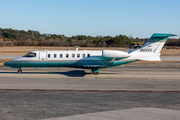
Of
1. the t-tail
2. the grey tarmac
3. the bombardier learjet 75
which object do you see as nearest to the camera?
the grey tarmac

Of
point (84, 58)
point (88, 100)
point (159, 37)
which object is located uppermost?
point (159, 37)

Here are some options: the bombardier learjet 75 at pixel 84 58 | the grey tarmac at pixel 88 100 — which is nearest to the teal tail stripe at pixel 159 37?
the bombardier learjet 75 at pixel 84 58

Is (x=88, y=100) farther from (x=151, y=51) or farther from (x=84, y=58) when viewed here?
(x=151, y=51)

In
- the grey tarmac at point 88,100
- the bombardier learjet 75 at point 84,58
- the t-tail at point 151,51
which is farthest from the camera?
the t-tail at point 151,51

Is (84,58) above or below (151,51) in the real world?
below

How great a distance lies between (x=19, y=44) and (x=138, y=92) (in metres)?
113

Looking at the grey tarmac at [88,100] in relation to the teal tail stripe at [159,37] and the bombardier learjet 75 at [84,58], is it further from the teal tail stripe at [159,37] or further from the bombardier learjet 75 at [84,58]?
the teal tail stripe at [159,37]

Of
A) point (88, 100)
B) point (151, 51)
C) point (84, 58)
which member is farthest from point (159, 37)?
point (88, 100)

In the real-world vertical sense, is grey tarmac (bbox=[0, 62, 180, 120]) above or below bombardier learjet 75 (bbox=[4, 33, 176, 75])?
below

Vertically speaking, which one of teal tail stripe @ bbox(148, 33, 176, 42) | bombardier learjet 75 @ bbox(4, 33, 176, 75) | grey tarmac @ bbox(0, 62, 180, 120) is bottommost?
grey tarmac @ bbox(0, 62, 180, 120)

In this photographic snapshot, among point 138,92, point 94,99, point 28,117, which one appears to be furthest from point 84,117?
point 138,92

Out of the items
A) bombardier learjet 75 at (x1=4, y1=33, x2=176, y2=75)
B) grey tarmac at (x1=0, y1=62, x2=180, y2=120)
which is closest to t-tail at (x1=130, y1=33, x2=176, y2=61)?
bombardier learjet 75 at (x1=4, y1=33, x2=176, y2=75)

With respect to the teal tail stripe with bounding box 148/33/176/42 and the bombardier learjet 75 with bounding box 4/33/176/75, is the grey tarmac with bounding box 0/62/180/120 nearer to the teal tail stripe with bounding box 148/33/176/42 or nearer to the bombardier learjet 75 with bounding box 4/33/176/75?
the bombardier learjet 75 with bounding box 4/33/176/75

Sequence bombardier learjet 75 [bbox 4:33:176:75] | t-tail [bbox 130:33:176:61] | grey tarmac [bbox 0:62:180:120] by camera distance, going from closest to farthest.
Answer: grey tarmac [bbox 0:62:180:120] < bombardier learjet 75 [bbox 4:33:176:75] < t-tail [bbox 130:33:176:61]
